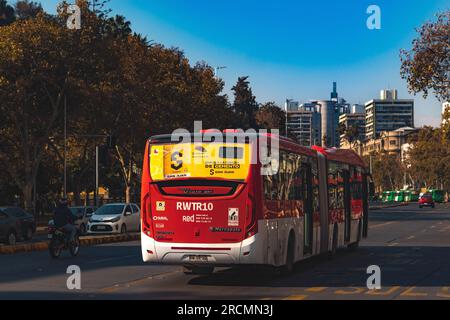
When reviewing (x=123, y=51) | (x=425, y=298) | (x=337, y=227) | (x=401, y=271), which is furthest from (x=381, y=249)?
(x=123, y=51)

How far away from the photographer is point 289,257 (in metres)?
18.2

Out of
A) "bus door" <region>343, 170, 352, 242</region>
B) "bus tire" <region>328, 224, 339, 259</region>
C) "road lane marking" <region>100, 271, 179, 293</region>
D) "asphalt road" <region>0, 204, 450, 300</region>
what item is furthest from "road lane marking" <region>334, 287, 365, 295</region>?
"bus door" <region>343, 170, 352, 242</region>

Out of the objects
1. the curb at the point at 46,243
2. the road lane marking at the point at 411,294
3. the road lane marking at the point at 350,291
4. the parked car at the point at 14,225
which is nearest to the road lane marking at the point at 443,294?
the road lane marking at the point at 411,294

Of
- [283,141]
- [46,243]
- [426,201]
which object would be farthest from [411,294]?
[426,201]

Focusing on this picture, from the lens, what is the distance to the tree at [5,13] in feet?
235

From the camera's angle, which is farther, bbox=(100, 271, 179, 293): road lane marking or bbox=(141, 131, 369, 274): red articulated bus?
bbox=(141, 131, 369, 274): red articulated bus

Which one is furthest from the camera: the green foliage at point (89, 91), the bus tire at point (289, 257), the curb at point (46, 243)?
the green foliage at point (89, 91)

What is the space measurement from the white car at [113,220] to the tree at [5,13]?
3673 cm

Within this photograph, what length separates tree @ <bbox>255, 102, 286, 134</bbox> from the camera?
110 m

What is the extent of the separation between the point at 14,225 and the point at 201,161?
57.9ft

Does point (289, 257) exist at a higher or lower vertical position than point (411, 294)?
higher

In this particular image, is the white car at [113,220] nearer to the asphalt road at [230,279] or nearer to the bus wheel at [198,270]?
the asphalt road at [230,279]

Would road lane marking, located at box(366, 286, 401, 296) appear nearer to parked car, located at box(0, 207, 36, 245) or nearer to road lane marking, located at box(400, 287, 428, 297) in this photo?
road lane marking, located at box(400, 287, 428, 297)

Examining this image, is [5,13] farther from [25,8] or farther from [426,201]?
[426,201]
